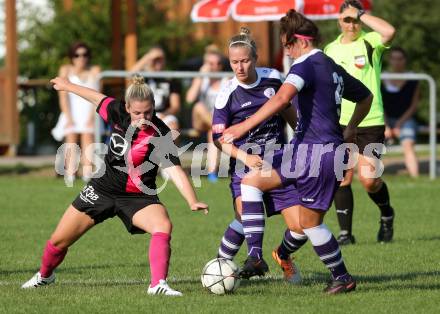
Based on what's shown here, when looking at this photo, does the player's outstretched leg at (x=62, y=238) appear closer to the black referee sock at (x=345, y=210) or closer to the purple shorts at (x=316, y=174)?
the purple shorts at (x=316, y=174)

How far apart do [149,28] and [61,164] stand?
864 centimetres

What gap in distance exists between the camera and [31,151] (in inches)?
867

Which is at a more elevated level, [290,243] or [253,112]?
[253,112]

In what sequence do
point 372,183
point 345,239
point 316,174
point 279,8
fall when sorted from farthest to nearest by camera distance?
point 279,8
point 345,239
point 372,183
point 316,174

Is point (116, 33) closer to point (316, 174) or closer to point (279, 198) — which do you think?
point (279, 198)

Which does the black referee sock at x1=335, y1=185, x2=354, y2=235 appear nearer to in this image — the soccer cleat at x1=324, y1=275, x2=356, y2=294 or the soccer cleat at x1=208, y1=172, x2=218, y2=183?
the soccer cleat at x1=324, y1=275, x2=356, y2=294

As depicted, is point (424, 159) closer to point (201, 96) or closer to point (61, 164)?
point (201, 96)

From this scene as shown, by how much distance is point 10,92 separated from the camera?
59.1 feet

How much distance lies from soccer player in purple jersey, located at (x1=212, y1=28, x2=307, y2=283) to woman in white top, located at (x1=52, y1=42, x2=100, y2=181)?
7581 mm

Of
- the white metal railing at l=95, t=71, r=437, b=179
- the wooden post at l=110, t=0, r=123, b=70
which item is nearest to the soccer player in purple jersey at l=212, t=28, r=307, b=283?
the white metal railing at l=95, t=71, r=437, b=179

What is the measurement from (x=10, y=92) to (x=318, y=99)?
11484 mm

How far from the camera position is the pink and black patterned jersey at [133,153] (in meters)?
7.52

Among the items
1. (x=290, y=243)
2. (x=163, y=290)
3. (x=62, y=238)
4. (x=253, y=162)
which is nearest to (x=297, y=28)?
(x=253, y=162)

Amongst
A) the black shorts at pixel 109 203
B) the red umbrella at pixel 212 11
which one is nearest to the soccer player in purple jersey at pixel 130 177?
the black shorts at pixel 109 203
